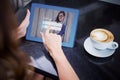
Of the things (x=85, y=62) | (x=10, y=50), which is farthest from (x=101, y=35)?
(x=10, y=50)

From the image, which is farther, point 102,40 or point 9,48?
point 102,40

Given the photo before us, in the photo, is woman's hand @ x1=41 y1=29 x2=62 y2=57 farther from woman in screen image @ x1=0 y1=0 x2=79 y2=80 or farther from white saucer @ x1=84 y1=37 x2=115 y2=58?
woman in screen image @ x1=0 y1=0 x2=79 y2=80

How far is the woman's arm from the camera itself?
0.85 meters

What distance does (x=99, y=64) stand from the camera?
90 centimetres

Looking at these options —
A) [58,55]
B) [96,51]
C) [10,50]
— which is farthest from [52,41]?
[10,50]

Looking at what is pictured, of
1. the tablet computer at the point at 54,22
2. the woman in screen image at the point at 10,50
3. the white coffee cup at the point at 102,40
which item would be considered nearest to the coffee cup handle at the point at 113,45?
the white coffee cup at the point at 102,40

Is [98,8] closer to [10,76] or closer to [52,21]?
[52,21]

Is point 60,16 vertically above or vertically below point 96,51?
above

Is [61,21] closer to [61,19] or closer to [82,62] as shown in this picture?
[61,19]

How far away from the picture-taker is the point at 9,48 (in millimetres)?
444

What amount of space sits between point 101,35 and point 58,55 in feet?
0.62

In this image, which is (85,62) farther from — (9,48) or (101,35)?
(9,48)

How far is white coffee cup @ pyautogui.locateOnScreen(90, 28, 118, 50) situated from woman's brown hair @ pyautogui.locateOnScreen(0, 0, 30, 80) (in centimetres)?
48

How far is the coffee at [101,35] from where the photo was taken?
0.92 meters
